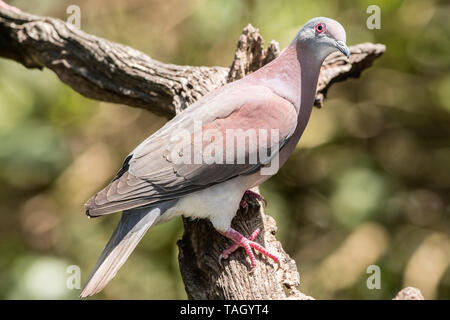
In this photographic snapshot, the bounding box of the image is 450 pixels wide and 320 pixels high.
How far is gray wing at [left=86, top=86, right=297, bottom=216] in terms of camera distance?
2.18 meters

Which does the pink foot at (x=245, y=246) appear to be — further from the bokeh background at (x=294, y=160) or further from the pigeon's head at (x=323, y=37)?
the bokeh background at (x=294, y=160)

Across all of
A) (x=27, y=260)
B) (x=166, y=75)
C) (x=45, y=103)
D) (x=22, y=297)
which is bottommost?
(x=22, y=297)

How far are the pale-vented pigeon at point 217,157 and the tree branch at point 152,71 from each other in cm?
11

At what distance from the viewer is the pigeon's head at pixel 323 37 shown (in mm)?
2322

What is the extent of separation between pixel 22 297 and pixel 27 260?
0.75ft

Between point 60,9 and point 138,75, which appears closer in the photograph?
point 138,75

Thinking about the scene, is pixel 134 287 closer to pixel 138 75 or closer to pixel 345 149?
pixel 138 75

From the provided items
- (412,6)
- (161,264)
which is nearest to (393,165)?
(412,6)

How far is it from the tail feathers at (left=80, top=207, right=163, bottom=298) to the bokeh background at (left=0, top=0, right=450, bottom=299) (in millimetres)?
1294

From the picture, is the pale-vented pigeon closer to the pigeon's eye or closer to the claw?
the pigeon's eye

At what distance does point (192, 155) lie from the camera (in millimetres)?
2252

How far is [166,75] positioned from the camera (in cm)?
285
